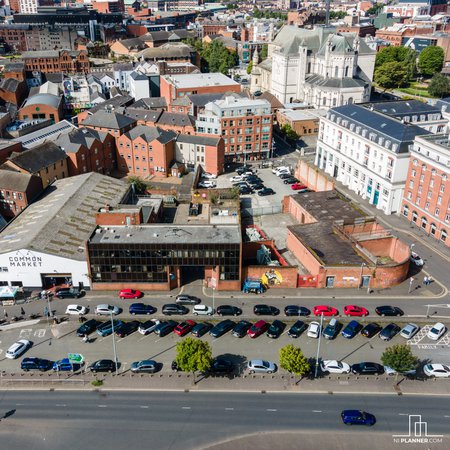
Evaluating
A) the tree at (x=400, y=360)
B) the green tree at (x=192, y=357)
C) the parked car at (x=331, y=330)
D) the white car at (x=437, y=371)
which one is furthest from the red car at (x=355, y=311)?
the green tree at (x=192, y=357)

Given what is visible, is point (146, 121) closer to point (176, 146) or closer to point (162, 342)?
point (176, 146)

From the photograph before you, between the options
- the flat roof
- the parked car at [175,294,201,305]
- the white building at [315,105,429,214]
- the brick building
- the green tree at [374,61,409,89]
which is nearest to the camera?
the parked car at [175,294,201,305]

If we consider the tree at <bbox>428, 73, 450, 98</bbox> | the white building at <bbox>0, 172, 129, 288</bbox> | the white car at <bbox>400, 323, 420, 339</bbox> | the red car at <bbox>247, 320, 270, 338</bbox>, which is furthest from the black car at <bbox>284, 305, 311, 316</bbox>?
the tree at <bbox>428, 73, 450, 98</bbox>

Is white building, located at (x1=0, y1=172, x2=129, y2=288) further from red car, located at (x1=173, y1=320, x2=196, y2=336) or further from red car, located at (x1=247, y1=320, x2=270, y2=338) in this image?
red car, located at (x1=247, y1=320, x2=270, y2=338)

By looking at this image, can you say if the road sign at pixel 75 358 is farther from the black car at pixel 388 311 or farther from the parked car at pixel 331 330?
the black car at pixel 388 311

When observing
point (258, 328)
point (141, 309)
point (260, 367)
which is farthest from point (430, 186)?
point (141, 309)

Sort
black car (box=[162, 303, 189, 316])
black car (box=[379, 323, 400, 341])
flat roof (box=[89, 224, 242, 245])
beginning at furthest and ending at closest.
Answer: flat roof (box=[89, 224, 242, 245])
black car (box=[162, 303, 189, 316])
black car (box=[379, 323, 400, 341])

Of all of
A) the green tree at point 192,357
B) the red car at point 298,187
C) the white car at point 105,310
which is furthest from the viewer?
the red car at point 298,187
